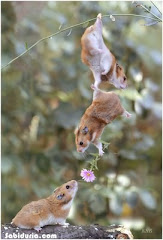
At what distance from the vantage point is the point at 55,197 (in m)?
1.53

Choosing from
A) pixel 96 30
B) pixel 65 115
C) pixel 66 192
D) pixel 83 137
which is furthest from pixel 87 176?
pixel 65 115

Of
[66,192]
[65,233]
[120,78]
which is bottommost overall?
[65,233]

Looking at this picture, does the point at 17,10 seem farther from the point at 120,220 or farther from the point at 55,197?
the point at 55,197

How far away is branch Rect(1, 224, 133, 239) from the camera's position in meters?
1.48

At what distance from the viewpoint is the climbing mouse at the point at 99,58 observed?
4.35 ft

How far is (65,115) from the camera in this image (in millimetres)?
2617

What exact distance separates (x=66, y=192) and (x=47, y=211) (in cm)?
8

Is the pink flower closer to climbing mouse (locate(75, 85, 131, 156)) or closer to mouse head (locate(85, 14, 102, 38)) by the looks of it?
climbing mouse (locate(75, 85, 131, 156))

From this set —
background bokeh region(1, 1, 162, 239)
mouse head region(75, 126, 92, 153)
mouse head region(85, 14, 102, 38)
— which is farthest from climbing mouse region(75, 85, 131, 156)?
background bokeh region(1, 1, 162, 239)

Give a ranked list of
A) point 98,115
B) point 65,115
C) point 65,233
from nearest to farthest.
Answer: point 98,115
point 65,233
point 65,115

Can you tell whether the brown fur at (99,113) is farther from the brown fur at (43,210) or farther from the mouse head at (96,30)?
the brown fur at (43,210)

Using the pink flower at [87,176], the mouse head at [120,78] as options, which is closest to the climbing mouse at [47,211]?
the pink flower at [87,176]

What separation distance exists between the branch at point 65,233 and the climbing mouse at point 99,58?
1.40ft

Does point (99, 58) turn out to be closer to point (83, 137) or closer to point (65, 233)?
point (83, 137)
